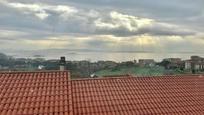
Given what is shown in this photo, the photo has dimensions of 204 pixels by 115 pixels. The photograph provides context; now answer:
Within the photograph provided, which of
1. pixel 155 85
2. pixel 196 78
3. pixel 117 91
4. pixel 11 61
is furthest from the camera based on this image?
pixel 11 61

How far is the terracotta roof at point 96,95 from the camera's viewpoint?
1121 cm

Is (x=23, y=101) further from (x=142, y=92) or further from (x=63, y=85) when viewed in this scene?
(x=142, y=92)

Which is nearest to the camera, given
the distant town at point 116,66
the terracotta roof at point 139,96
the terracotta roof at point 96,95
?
the terracotta roof at point 96,95

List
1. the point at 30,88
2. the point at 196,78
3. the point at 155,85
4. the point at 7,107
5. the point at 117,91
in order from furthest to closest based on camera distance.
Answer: the point at 196,78 → the point at 155,85 → the point at 117,91 → the point at 30,88 → the point at 7,107

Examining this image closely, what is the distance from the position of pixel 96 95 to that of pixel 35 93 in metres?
2.66

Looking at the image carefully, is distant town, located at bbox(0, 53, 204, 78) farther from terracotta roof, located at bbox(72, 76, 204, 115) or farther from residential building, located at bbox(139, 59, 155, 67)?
terracotta roof, located at bbox(72, 76, 204, 115)

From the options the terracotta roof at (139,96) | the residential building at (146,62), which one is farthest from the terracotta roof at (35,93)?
the residential building at (146,62)

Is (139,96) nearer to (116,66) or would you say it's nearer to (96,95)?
(96,95)

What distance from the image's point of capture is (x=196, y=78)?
1606 cm

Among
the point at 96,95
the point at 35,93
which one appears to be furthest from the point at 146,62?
the point at 35,93

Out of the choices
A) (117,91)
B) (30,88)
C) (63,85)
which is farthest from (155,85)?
(30,88)

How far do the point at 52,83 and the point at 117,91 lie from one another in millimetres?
2887

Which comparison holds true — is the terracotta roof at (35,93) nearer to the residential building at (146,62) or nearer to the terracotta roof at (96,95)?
the terracotta roof at (96,95)

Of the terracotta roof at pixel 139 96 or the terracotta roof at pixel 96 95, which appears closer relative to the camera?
the terracotta roof at pixel 96 95
